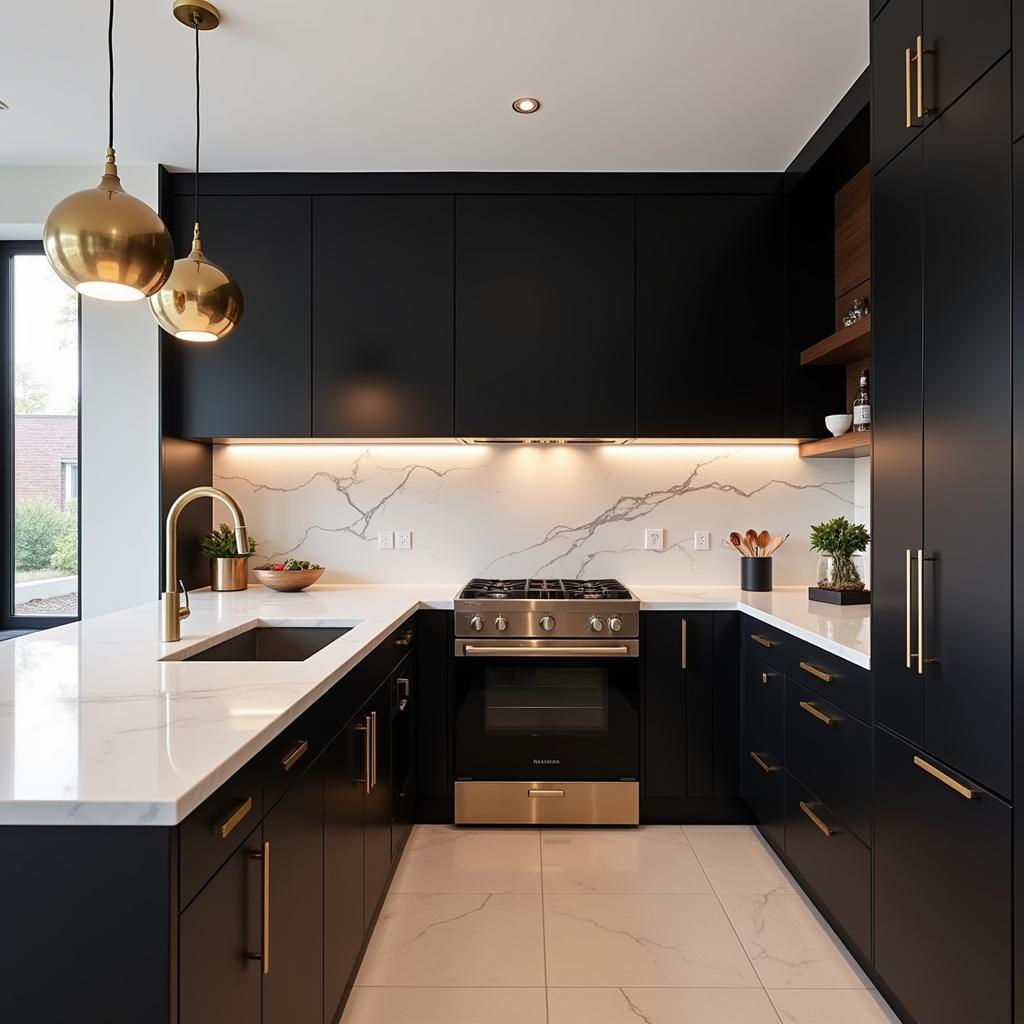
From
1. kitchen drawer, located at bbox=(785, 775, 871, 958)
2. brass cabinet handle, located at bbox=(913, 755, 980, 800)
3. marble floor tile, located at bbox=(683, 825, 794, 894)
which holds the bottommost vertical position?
marble floor tile, located at bbox=(683, 825, 794, 894)

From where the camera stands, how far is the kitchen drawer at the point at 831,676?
6.52 feet

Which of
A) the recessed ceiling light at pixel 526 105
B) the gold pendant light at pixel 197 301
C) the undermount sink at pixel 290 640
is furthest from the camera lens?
the recessed ceiling light at pixel 526 105

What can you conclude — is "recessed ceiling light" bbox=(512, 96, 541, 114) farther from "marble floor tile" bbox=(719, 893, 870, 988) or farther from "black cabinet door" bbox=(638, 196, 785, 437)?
"marble floor tile" bbox=(719, 893, 870, 988)

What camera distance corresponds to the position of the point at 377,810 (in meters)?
2.27

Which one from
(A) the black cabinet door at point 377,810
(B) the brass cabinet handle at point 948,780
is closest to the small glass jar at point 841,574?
(B) the brass cabinet handle at point 948,780

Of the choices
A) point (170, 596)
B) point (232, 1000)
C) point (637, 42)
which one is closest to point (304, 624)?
point (170, 596)

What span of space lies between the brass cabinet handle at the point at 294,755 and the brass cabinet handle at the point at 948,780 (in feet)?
4.22

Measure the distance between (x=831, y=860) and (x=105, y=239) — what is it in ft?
7.70

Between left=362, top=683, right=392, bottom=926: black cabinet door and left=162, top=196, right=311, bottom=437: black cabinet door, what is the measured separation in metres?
1.39

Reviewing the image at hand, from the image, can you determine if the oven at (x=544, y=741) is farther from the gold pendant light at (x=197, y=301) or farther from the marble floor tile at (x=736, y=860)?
the gold pendant light at (x=197, y=301)

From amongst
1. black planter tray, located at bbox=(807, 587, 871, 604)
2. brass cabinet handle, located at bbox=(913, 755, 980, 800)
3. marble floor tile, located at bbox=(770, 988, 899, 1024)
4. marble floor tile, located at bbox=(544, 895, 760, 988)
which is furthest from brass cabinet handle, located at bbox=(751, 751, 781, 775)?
brass cabinet handle, located at bbox=(913, 755, 980, 800)

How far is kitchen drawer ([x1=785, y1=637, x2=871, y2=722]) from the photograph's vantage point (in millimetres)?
1988

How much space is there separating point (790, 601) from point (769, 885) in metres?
1.04

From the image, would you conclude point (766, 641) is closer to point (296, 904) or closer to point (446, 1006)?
point (446, 1006)
